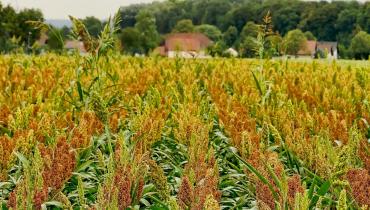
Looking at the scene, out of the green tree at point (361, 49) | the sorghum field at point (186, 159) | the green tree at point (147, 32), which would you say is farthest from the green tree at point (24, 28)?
the sorghum field at point (186, 159)

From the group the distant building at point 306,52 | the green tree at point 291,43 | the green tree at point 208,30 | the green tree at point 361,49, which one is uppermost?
the green tree at point 291,43

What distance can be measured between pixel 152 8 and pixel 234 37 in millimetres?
71431

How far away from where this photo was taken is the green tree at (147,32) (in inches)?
3511

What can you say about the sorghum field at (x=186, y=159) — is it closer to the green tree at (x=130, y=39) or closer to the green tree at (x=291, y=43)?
the green tree at (x=291, y=43)

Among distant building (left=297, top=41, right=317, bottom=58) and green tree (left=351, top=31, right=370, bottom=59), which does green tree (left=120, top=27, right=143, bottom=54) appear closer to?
distant building (left=297, top=41, right=317, bottom=58)

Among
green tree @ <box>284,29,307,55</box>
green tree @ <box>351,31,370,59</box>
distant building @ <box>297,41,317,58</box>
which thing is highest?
green tree @ <box>284,29,307,55</box>

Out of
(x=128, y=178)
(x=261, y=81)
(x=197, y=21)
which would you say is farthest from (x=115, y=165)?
(x=197, y=21)

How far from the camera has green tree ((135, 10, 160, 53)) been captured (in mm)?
89188

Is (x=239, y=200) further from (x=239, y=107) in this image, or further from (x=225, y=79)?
(x=225, y=79)

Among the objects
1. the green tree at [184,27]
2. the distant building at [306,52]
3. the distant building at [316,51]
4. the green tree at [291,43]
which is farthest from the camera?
the green tree at [184,27]

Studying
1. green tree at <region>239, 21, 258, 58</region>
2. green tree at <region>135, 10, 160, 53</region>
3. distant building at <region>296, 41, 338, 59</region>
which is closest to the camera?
green tree at <region>239, 21, 258, 58</region>

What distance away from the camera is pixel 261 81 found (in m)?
5.96

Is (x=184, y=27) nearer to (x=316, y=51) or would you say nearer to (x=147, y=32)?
(x=147, y=32)

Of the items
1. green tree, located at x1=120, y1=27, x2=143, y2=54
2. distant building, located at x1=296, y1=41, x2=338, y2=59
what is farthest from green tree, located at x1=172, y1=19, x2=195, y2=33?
green tree, located at x1=120, y1=27, x2=143, y2=54
